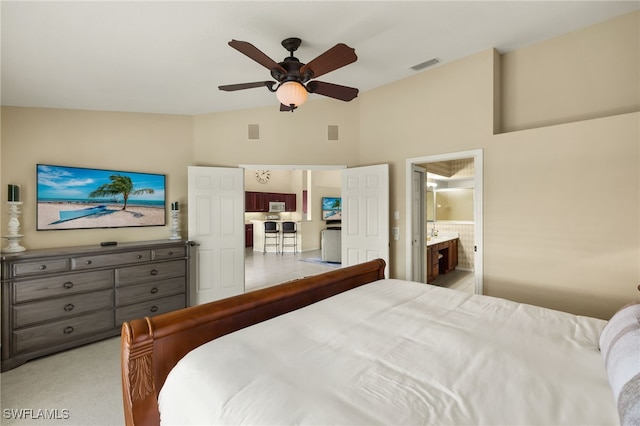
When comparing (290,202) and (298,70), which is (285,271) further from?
(298,70)

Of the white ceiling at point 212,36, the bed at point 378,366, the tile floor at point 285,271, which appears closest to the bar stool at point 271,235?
the tile floor at point 285,271

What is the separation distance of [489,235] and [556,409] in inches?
95.8

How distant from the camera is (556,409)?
94cm

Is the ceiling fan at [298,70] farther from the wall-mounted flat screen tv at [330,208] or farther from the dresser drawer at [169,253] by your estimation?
the wall-mounted flat screen tv at [330,208]

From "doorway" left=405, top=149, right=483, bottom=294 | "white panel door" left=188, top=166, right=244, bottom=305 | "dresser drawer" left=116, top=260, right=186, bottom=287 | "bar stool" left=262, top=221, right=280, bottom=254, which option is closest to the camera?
"doorway" left=405, top=149, right=483, bottom=294

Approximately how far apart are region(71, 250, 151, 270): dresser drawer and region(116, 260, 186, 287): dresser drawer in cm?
9

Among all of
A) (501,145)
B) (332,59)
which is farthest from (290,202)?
(332,59)

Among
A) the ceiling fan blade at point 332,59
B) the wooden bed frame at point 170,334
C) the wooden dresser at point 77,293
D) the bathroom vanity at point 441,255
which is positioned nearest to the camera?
the wooden bed frame at point 170,334

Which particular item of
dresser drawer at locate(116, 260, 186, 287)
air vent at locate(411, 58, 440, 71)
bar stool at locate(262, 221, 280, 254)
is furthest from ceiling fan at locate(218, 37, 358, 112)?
bar stool at locate(262, 221, 280, 254)

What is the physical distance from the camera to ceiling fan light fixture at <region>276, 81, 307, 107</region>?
7.25 feet

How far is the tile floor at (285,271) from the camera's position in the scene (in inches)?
212

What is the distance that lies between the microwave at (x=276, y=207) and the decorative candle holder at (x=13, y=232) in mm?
7758

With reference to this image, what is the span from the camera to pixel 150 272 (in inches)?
137

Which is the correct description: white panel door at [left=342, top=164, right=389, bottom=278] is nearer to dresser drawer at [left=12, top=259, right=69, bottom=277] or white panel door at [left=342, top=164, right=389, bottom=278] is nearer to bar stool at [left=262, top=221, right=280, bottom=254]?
dresser drawer at [left=12, top=259, right=69, bottom=277]
